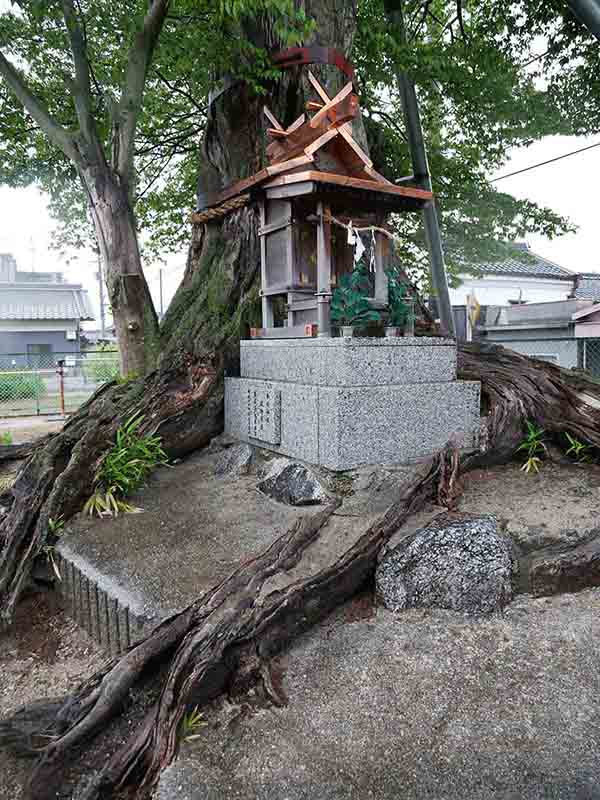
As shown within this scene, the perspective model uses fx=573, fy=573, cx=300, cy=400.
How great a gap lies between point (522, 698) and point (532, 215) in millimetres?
9876

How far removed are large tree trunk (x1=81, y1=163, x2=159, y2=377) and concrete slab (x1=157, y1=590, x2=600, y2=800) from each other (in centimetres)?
413

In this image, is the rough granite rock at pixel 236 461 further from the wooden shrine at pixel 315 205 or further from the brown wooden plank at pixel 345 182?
the brown wooden plank at pixel 345 182

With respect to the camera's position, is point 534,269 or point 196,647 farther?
point 534,269

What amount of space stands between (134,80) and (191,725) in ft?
19.1

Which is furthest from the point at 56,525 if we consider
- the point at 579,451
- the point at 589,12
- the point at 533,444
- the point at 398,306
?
the point at 589,12

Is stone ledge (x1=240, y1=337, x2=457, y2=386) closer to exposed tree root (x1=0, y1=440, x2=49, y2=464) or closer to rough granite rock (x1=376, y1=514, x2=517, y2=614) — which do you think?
rough granite rock (x1=376, y1=514, x2=517, y2=614)

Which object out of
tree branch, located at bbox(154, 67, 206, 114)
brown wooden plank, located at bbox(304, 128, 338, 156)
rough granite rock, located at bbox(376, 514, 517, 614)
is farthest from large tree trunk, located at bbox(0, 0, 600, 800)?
tree branch, located at bbox(154, 67, 206, 114)

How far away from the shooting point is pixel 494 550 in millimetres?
3066

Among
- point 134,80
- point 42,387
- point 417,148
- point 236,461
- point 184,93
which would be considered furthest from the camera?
point 42,387

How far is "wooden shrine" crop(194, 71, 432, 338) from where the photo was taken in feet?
14.5

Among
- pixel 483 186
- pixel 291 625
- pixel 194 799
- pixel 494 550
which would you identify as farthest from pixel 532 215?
pixel 194 799

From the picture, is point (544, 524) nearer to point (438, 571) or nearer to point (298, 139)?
point (438, 571)

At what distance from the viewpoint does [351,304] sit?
4.43 metres

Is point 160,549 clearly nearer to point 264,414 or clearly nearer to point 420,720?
point 264,414
